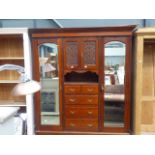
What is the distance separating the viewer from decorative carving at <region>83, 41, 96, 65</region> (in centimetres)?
293

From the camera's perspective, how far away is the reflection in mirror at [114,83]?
115 inches

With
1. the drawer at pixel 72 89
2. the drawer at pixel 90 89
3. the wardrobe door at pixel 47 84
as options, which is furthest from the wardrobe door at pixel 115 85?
the wardrobe door at pixel 47 84

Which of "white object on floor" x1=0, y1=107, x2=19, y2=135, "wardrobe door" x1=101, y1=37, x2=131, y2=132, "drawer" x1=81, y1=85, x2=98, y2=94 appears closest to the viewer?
"white object on floor" x1=0, y1=107, x2=19, y2=135

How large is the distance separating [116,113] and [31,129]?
1.42 metres

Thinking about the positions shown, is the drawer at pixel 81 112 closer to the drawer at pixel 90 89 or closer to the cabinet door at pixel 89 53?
the drawer at pixel 90 89

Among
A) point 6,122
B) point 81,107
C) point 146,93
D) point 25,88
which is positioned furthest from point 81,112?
point 25,88

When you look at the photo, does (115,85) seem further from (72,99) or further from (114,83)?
(72,99)

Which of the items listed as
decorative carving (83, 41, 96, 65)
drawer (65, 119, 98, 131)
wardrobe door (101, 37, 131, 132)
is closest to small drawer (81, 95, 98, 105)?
wardrobe door (101, 37, 131, 132)

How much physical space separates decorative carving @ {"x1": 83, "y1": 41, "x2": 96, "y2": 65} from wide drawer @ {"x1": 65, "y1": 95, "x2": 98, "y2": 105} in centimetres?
54

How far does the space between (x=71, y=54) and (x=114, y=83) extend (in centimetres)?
83

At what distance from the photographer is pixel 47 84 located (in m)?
3.14

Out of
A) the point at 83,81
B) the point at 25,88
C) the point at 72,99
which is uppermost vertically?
the point at 25,88

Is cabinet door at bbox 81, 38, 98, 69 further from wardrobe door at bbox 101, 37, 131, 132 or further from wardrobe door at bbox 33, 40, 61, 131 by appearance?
wardrobe door at bbox 33, 40, 61, 131

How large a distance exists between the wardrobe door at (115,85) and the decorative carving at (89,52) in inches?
6.1
